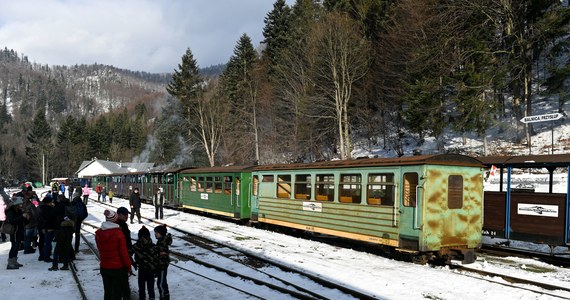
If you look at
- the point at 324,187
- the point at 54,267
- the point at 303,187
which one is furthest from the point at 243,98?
the point at 54,267

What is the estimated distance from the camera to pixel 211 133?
1907 inches

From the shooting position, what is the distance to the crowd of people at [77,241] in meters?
6.23

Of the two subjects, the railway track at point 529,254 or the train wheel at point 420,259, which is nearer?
the train wheel at point 420,259

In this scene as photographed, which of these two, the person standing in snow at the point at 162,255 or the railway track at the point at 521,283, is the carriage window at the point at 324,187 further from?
the person standing in snow at the point at 162,255

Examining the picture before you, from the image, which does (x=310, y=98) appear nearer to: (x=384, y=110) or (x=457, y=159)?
(x=384, y=110)

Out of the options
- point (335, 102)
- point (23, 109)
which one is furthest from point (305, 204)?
point (23, 109)

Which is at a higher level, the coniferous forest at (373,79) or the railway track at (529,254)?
the coniferous forest at (373,79)

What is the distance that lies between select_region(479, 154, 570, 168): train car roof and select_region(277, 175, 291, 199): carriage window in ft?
20.9

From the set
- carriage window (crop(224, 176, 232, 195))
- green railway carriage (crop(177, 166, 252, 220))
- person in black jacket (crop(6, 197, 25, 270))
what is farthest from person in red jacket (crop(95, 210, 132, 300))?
carriage window (crop(224, 176, 232, 195))

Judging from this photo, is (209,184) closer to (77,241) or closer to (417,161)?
(77,241)

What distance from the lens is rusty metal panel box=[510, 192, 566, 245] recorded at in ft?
38.0

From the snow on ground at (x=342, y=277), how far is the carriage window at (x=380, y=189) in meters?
1.50

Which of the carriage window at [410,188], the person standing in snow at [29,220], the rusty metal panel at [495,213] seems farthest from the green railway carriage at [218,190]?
the rusty metal panel at [495,213]

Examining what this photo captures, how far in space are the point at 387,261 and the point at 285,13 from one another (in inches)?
1639
